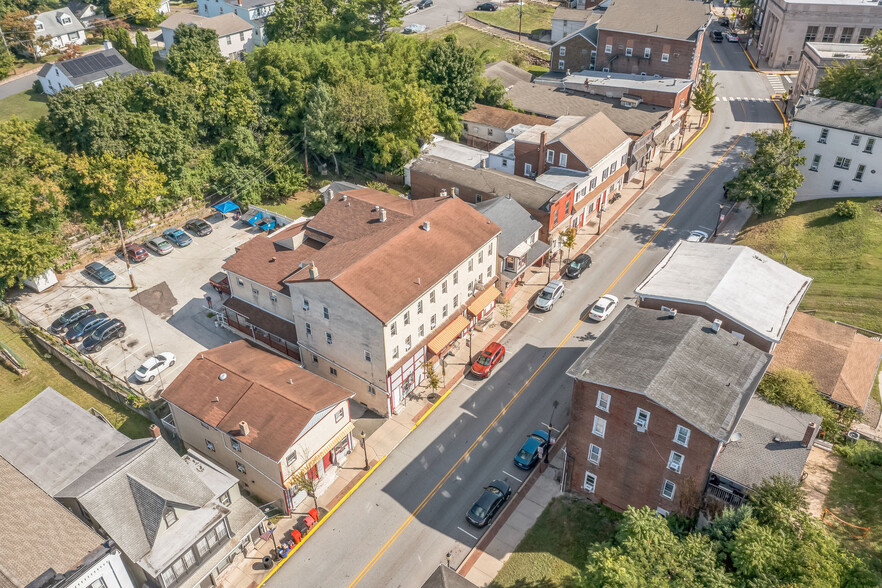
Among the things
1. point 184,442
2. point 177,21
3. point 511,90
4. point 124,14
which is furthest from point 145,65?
point 184,442

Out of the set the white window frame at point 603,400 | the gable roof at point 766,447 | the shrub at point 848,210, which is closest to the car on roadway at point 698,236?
the shrub at point 848,210

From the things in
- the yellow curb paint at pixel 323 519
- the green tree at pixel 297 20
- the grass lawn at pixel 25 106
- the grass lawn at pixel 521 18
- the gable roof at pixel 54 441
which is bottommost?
the yellow curb paint at pixel 323 519

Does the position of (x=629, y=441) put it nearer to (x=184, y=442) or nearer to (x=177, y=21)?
(x=184, y=442)

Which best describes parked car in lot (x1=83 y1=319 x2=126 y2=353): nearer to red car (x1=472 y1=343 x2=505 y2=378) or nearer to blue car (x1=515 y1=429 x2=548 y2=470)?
red car (x1=472 y1=343 x2=505 y2=378)

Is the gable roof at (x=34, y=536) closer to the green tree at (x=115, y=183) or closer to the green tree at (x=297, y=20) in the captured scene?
the green tree at (x=115, y=183)

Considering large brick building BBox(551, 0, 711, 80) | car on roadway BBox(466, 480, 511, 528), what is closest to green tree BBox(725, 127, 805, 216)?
large brick building BBox(551, 0, 711, 80)

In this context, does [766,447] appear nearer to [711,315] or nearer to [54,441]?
[711,315]
